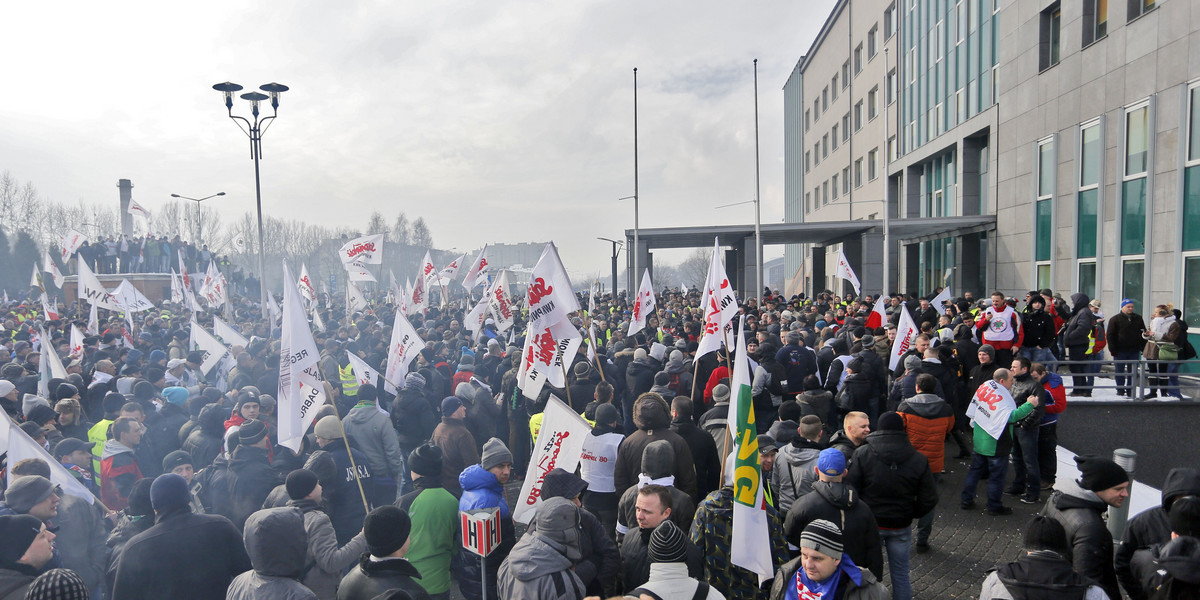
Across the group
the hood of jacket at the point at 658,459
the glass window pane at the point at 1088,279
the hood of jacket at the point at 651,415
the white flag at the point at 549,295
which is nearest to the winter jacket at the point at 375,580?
the hood of jacket at the point at 658,459

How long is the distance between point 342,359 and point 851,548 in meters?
12.0

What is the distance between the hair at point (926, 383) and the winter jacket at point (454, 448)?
4.78 meters

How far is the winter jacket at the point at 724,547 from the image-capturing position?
445cm

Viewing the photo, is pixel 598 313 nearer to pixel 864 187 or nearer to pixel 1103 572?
pixel 1103 572

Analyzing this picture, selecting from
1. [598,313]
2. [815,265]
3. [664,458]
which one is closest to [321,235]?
[815,265]

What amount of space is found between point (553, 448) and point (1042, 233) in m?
21.5

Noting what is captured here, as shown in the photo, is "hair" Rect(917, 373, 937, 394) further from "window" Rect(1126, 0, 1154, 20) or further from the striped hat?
"window" Rect(1126, 0, 1154, 20)

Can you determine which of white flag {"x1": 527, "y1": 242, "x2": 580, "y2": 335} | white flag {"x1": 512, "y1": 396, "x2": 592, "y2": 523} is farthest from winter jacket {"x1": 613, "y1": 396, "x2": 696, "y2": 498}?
white flag {"x1": 527, "y1": 242, "x2": 580, "y2": 335}

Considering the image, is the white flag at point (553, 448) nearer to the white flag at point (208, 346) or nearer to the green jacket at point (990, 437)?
the green jacket at point (990, 437)

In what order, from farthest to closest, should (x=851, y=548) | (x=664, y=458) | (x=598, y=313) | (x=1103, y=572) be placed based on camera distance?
(x=598, y=313)
(x=664, y=458)
(x=851, y=548)
(x=1103, y=572)

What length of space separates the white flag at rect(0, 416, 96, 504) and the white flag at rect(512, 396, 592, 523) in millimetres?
3325

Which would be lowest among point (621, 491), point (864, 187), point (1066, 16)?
point (621, 491)

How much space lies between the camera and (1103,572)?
4168mm

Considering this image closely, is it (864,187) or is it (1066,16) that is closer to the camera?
(1066,16)
